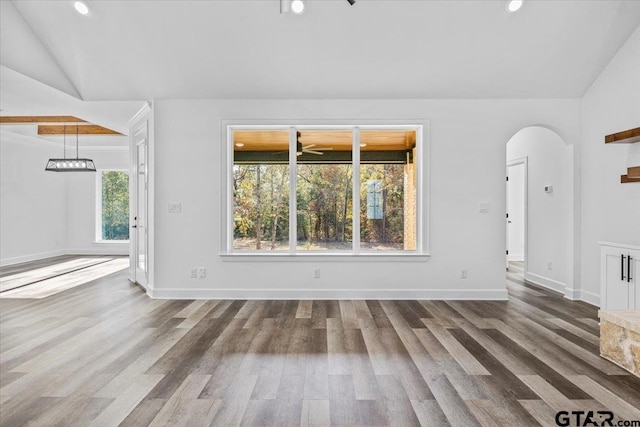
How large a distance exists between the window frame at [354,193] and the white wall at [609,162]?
2071 mm

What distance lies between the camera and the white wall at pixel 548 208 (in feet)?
16.3

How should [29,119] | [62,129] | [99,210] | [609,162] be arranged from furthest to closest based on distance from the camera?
[99,210]
[62,129]
[29,119]
[609,162]

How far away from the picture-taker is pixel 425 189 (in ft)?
15.8

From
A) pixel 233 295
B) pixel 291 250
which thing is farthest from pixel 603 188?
pixel 233 295

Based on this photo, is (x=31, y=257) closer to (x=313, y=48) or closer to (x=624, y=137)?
(x=313, y=48)

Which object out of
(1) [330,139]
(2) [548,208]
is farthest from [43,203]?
(2) [548,208]

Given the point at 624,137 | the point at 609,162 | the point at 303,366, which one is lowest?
the point at 303,366

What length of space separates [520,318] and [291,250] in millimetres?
2927

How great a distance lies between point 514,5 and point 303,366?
4.10m

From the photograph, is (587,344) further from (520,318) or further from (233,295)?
(233,295)

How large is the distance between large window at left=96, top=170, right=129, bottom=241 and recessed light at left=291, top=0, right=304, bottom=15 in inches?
295

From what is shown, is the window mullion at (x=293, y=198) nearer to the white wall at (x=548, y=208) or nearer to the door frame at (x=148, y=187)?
the door frame at (x=148, y=187)

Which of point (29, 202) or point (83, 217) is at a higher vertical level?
point (29, 202)

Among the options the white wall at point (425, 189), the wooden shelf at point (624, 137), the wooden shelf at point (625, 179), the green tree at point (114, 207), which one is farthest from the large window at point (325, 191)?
the green tree at point (114, 207)
